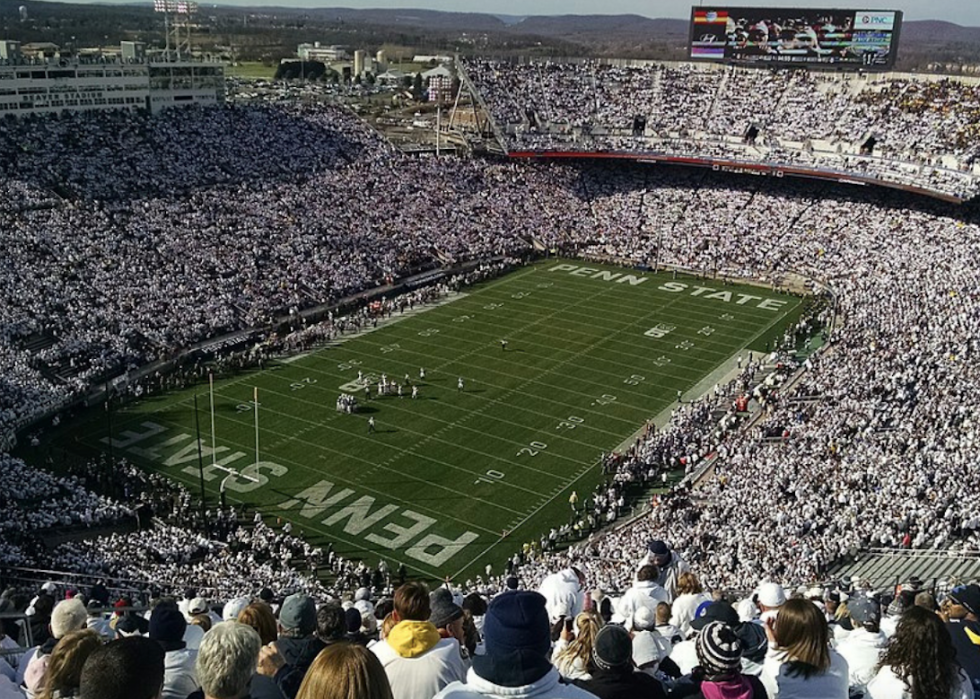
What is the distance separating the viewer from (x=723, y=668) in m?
4.44

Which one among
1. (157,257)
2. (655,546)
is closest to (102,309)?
(157,257)

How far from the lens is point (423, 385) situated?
31359mm

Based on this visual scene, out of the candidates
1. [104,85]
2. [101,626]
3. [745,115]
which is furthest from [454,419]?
[745,115]

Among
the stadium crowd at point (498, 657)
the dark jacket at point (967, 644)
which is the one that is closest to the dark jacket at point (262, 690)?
the stadium crowd at point (498, 657)

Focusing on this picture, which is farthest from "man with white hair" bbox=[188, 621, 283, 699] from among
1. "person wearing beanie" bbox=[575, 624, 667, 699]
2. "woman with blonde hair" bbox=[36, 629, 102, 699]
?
"person wearing beanie" bbox=[575, 624, 667, 699]

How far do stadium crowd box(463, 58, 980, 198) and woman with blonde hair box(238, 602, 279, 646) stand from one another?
44873mm

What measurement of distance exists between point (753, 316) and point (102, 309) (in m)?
24.7

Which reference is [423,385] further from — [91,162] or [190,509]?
[91,162]

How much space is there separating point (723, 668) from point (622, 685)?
0.54 m

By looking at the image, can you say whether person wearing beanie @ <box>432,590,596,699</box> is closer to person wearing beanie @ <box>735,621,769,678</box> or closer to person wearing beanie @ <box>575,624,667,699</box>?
person wearing beanie @ <box>575,624,667,699</box>

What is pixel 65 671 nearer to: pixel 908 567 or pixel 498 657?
pixel 498 657

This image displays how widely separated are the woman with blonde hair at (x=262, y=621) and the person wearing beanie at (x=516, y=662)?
2.74m

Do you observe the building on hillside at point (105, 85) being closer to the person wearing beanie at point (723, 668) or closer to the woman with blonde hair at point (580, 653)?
the woman with blonde hair at point (580, 653)

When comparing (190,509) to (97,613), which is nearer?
(97,613)
